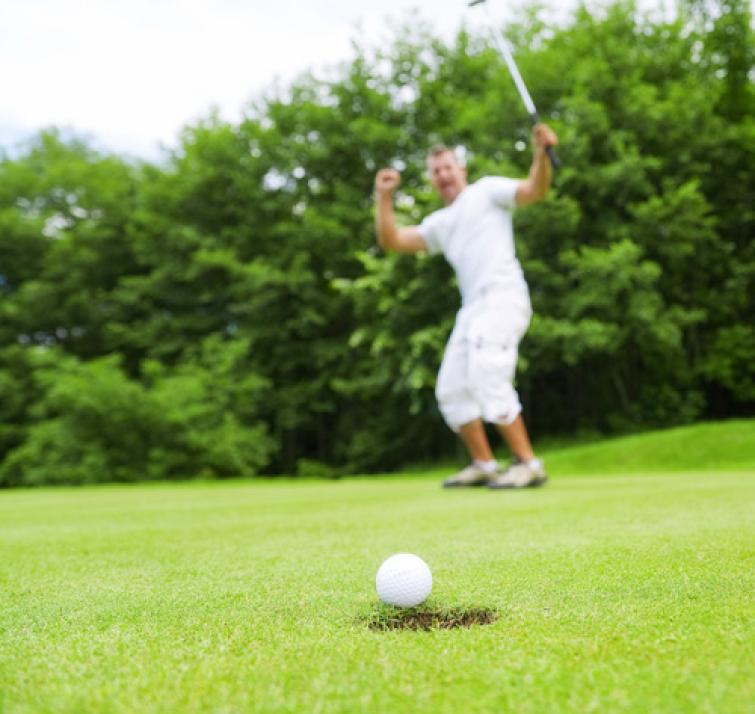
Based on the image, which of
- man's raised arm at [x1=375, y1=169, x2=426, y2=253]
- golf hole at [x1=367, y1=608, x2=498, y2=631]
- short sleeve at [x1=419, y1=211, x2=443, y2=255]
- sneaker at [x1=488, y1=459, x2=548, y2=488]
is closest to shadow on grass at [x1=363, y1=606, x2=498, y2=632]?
golf hole at [x1=367, y1=608, x2=498, y2=631]

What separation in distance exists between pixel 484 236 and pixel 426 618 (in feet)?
15.2

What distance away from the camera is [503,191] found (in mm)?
6066

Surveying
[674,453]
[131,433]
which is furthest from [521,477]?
[131,433]

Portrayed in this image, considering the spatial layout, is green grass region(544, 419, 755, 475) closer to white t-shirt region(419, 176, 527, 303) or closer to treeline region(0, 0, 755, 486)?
treeline region(0, 0, 755, 486)

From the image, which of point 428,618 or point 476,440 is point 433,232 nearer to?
point 476,440

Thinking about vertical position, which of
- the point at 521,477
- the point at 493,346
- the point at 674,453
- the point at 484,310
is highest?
the point at 484,310

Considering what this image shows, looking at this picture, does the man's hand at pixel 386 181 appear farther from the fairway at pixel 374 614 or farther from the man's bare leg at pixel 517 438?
the fairway at pixel 374 614

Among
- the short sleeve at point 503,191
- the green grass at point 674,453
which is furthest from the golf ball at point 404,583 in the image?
the green grass at point 674,453

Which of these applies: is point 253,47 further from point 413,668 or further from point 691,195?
point 413,668

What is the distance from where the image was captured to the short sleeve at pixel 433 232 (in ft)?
21.0

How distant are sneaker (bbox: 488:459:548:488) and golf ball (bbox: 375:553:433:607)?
4.20 meters

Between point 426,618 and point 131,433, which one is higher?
point 131,433

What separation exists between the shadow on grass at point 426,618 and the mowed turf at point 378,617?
1.1 inches

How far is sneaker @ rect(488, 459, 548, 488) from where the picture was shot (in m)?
5.98
